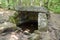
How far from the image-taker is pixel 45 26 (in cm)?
396

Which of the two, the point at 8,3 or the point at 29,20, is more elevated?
the point at 8,3

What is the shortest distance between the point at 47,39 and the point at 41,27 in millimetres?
569

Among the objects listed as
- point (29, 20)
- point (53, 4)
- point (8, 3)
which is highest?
point (8, 3)

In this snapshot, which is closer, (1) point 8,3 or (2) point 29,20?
(2) point 29,20

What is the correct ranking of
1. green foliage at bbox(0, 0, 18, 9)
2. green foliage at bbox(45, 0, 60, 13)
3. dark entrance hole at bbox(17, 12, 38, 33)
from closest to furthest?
dark entrance hole at bbox(17, 12, 38, 33), green foliage at bbox(0, 0, 18, 9), green foliage at bbox(45, 0, 60, 13)

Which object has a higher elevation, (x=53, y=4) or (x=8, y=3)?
(x=8, y=3)

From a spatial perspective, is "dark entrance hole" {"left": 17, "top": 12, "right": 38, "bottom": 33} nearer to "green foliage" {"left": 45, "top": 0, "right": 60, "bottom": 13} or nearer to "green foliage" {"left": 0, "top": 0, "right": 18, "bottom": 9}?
"green foliage" {"left": 0, "top": 0, "right": 18, "bottom": 9}

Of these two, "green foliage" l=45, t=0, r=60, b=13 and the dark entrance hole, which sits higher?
"green foliage" l=45, t=0, r=60, b=13

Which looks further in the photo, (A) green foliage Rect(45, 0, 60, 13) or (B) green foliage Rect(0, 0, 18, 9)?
(A) green foliage Rect(45, 0, 60, 13)

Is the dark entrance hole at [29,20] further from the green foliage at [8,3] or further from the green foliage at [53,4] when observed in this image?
the green foliage at [53,4]

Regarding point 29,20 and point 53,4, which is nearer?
point 29,20

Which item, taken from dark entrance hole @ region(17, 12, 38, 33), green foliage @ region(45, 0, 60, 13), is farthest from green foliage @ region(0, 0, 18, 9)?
dark entrance hole @ region(17, 12, 38, 33)

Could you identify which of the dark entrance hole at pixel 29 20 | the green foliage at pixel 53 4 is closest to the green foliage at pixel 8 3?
the green foliage at pixel 53 4

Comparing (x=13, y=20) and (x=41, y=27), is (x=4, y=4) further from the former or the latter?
(x=41, y=27)
